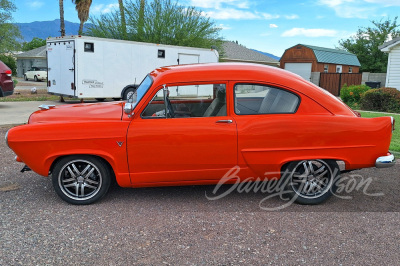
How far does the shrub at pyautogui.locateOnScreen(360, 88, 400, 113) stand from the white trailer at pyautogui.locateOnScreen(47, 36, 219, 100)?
9123mm

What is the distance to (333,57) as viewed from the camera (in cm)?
3869

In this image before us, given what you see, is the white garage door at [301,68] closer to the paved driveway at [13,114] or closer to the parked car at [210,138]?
the paved driveway at [13,114]

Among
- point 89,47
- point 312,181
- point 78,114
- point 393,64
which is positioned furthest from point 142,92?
point 393,64

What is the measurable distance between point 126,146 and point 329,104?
2.53m

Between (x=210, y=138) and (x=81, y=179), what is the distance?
1.64 meters

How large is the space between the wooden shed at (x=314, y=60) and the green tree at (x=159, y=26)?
15570 millimetres

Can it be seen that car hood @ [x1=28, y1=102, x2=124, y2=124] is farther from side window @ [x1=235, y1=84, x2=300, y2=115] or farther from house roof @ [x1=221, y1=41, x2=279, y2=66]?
house roof @ [x1=221, y1=41, x2=279, y2=66]

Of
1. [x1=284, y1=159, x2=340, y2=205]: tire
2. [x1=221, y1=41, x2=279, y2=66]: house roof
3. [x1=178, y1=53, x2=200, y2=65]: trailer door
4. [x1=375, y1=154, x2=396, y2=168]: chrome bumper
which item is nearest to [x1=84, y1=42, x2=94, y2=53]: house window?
[x1=178, y1=53, x2=200, y2=65]: trailer door

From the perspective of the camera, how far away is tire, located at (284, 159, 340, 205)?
4.38 meters

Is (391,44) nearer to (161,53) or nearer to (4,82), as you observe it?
(161,53)

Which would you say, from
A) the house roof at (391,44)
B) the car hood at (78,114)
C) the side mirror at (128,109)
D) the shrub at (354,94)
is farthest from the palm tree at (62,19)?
the side mirror at (128,109)

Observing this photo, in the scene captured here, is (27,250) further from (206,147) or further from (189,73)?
(189,73)

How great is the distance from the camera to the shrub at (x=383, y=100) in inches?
584

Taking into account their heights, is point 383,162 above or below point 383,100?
below
